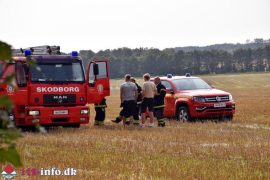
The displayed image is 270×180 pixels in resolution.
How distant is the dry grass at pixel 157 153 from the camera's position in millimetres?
7211

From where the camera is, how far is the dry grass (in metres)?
7.21

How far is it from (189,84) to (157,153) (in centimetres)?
943

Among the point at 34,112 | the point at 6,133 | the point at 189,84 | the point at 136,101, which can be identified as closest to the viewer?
the point at 6,133

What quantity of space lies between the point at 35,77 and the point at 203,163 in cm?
738

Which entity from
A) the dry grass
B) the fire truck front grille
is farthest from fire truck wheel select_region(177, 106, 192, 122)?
the fire truck front grille

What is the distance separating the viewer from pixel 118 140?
37.7ft

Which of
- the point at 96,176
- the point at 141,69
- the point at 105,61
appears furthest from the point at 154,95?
the point at 141,69

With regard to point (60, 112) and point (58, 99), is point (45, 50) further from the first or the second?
point (60, 112)

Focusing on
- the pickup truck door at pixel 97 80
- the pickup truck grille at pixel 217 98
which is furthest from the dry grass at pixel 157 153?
the pickup truck grille at pixel 217 98

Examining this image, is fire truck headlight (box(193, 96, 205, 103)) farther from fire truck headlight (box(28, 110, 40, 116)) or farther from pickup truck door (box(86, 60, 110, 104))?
fire truck headlight (box(28, 110, 40, 116))

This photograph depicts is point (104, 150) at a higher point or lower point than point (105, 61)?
lower

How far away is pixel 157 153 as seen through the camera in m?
9.25

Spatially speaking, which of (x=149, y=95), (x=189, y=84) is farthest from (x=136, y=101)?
(x=189, y=84)

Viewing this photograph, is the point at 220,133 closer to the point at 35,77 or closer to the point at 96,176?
the point at 35,77
